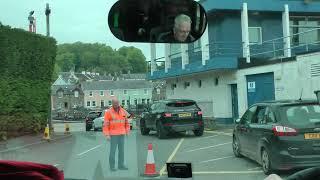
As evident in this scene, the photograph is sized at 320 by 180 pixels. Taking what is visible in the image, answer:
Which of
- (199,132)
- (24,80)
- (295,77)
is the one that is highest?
(24,80)

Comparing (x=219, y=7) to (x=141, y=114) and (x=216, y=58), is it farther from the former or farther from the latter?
(x=141, y=114)

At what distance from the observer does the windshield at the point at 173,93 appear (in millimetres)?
3561

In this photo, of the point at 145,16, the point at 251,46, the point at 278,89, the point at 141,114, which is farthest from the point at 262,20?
the point at 145,16

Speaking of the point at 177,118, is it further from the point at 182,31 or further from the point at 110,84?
the point at 182,31

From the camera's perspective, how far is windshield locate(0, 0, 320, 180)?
3.56 meters

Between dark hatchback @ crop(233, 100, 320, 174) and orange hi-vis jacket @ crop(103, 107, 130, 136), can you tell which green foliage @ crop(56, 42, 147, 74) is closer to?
orange hi-vis jacket @ crop(103, 107, 130, 136)

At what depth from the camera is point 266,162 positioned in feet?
38.7

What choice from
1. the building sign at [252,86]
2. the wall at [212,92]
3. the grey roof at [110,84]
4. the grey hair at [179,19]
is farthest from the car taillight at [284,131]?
the wall at [212,92]

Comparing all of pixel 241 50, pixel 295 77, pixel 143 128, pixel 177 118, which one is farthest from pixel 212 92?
pixel 177 118

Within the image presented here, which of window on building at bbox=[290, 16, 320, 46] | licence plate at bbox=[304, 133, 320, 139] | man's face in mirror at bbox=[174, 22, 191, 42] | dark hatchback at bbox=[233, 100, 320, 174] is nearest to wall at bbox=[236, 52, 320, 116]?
window on building at bbox=[290, 16, 320, 46]

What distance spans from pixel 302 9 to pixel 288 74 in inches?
362

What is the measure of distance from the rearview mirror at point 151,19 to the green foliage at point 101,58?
267 millimetres

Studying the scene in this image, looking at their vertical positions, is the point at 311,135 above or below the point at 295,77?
below

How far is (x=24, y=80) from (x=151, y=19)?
26093 mm
